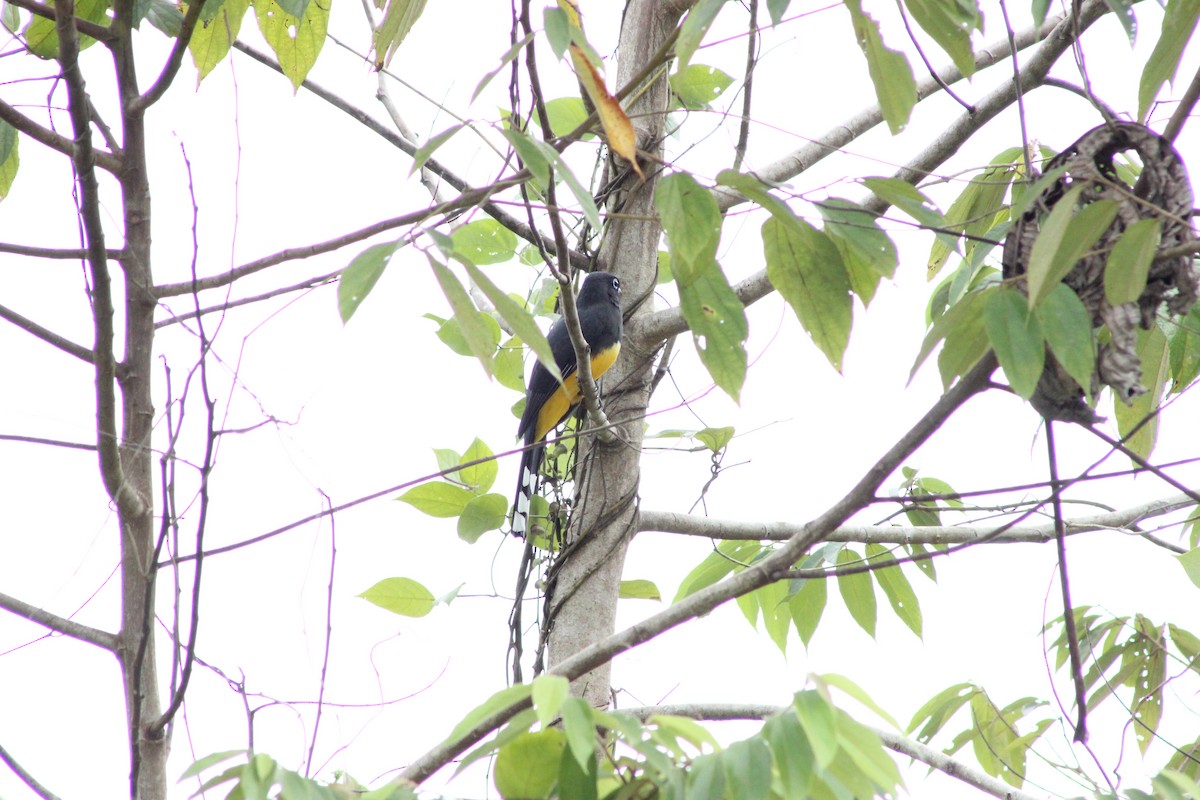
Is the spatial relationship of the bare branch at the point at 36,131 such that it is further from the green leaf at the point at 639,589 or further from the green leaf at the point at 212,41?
the green leaf at the point at 639,589

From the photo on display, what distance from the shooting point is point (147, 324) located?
5.08 ft

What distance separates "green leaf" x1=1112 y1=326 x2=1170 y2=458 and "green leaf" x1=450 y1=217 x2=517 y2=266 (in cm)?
147

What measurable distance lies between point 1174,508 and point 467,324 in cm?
165

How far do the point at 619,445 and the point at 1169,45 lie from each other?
142cm

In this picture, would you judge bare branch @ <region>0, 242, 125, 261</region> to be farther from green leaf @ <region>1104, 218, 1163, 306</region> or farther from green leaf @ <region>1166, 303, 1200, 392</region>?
green leaf @ <region>1166, 303, 1200, 392</region>

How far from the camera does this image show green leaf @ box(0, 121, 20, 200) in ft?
5.64

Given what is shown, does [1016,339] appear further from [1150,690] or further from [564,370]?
[564,370]

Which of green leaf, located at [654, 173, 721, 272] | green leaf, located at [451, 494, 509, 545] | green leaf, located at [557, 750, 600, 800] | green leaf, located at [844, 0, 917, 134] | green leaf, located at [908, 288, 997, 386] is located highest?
green leaf, located at [451, 494, 509, 545]

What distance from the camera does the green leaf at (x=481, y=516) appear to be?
2.32 m

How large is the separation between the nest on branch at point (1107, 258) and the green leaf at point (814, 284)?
0.67 feet

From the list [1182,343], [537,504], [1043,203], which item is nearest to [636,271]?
[537,504]

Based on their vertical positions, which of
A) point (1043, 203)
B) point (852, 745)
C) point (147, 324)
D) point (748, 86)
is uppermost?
point (748, 86)

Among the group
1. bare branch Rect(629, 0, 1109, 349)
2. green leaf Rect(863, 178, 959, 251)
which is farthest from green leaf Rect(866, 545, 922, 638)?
green leaf Rect(863, 178, 959, 251)

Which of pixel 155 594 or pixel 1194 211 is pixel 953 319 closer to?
pixel 1194 211
